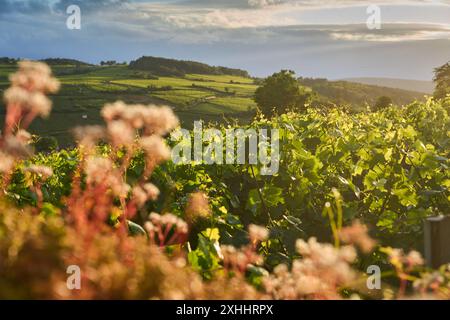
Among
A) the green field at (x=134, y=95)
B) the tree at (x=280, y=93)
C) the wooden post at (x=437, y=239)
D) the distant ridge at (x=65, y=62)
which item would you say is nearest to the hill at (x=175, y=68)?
the green field at (x=134, y=95)

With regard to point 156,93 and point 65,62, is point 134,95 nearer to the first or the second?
point 156,93

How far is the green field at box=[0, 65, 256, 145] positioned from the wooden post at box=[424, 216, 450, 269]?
90795 millimetres

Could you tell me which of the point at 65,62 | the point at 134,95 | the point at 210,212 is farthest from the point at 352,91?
the point at 210,212

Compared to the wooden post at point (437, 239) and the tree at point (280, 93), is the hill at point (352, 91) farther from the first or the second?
the wooden post at point (437, 239)

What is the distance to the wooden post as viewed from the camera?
328 centimetres

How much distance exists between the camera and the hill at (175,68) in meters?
166

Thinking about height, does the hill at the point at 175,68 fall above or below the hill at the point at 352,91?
above

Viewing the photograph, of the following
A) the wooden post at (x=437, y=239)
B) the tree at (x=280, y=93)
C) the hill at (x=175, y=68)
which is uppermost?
the hill at (x=175, y=68)

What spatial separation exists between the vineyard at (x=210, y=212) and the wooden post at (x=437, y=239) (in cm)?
13

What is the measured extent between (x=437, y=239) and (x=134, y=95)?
121 meters
